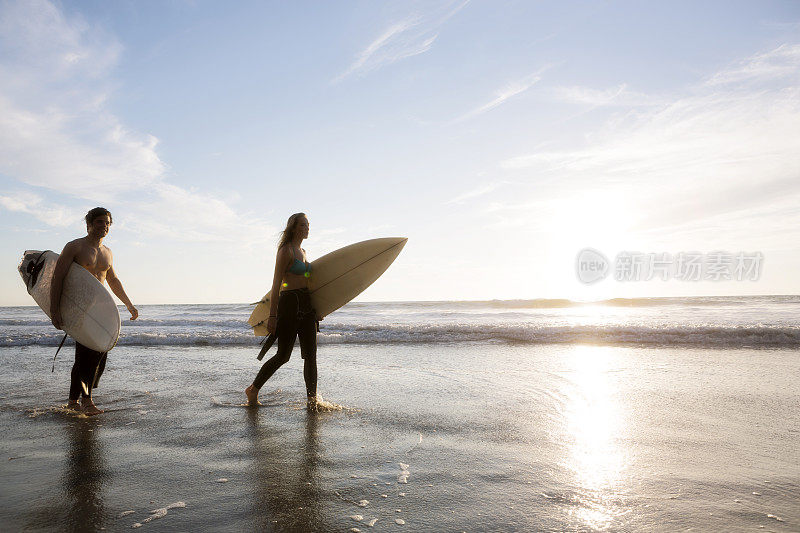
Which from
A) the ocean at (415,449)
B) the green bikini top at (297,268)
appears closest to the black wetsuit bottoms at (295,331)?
the green bikini top at (297,268)

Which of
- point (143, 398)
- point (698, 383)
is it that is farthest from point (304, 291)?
point (698, 383)

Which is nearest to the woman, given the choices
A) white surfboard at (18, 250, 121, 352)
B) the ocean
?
the ocean

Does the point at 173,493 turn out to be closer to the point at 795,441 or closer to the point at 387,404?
the point at 387,404

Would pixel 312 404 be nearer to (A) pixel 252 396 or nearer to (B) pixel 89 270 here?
(A) pixel 252 396

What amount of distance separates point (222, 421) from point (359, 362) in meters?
3.55

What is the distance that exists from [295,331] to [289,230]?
95cm

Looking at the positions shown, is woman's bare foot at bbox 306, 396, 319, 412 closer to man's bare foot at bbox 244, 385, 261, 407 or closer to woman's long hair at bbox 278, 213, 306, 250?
man's bare foot at bbox 244, 385, 261, 407

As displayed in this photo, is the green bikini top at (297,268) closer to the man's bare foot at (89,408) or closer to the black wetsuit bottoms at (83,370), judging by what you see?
the black wetsuit bottoms at (83,370)

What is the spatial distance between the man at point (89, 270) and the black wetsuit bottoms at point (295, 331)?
4.20 feet

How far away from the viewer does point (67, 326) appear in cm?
427

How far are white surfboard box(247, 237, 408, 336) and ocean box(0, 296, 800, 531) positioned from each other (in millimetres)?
922

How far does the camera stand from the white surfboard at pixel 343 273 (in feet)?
17.2

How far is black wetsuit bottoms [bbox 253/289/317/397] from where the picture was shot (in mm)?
4305

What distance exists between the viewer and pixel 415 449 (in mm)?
3102
